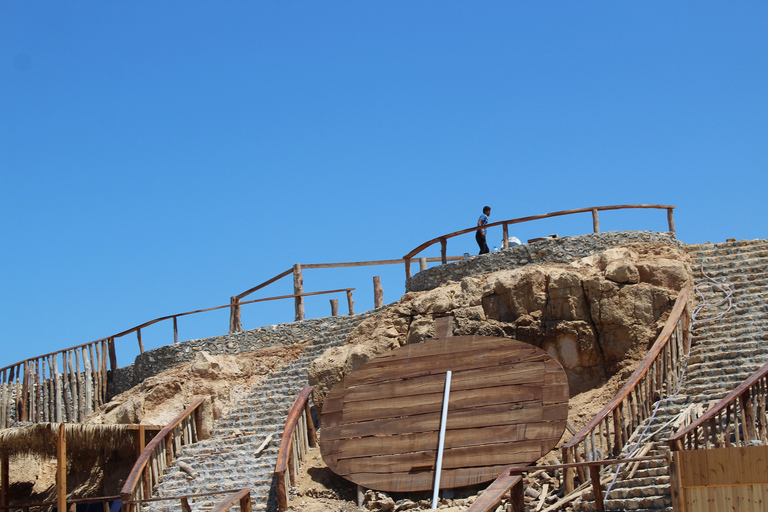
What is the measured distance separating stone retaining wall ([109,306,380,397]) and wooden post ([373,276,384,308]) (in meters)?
1.12

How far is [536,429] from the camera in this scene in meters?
11.9

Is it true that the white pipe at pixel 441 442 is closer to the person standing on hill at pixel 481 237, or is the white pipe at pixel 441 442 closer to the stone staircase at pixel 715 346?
the stone staircase at pixel 715 346

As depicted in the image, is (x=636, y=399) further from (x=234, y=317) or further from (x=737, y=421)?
(x=234, y=317)

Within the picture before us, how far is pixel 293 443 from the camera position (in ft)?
44.4

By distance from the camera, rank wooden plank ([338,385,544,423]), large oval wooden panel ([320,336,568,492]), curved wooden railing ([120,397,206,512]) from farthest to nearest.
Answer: curved wooden railing ([120,397,206,512])
wooden plank ([338,385,544,423])
large oval wooden panel ([320,336,568,492])

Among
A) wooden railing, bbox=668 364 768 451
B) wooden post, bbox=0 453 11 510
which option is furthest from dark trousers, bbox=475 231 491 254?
wooden post, bbox=0 453 11 510

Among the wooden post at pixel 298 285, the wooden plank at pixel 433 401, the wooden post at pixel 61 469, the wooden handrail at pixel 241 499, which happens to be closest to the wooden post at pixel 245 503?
the wooden handrail at pixel 241 499

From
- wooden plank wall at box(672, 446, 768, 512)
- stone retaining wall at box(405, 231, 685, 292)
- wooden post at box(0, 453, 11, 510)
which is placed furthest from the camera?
wooden post at box(0, 453, 11, 510)

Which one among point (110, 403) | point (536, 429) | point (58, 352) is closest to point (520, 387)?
point (536, 429)

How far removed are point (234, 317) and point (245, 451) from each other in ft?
19.5

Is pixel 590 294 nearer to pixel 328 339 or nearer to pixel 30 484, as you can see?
pixel 328 339

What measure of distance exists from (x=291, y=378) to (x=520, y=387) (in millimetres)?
5554

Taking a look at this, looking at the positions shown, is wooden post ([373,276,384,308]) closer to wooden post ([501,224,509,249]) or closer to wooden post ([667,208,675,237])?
wooden post ([501,224,509,249])

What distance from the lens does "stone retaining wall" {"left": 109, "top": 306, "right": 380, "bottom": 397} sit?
18.1 meters
